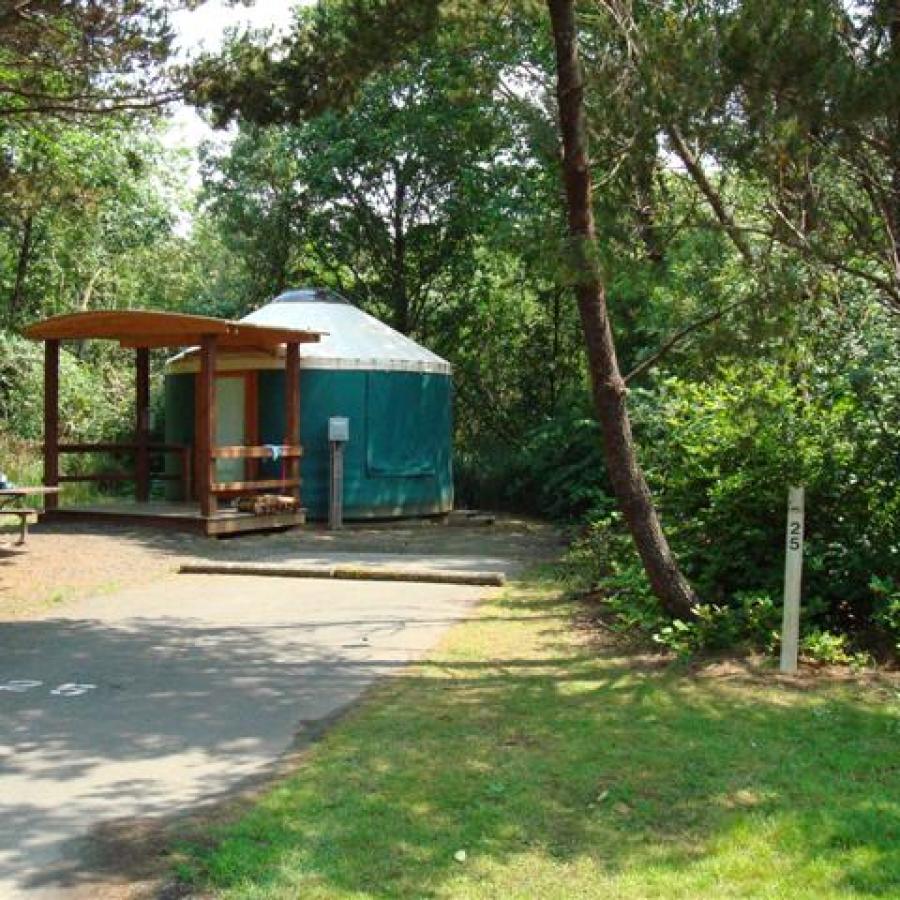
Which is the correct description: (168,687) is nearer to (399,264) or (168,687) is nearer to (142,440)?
(142,440)

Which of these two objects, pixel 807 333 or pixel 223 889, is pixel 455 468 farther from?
pixel 223 889

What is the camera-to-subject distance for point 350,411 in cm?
1475

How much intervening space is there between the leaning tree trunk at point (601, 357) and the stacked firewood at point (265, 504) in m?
7.02

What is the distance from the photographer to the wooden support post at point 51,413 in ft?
45.8

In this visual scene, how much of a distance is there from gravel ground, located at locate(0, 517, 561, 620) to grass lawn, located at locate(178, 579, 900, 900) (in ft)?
13.4

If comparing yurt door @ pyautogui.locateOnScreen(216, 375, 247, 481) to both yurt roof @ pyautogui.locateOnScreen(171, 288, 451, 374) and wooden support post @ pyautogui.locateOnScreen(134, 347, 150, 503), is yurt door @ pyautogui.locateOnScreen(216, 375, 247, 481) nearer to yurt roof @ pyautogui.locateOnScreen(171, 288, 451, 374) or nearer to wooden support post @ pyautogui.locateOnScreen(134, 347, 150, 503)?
yurt roof @ pyautogui.locateOnScreen(171, 288, 451, 374)

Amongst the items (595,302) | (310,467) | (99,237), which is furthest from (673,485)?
(99,237)

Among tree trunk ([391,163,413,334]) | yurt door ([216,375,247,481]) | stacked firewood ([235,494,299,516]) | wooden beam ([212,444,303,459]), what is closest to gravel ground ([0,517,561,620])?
stacked firewood ([235,494,299,516])

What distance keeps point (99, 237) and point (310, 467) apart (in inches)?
545

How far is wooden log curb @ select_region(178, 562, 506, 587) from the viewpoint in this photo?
30.3 ft

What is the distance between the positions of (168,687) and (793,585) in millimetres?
3246

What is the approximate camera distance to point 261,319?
15602 millimetres

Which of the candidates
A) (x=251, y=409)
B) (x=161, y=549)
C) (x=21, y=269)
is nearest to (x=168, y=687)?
(x=161, y=549)

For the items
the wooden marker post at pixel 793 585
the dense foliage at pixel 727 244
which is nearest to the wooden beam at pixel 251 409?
the dense foliage at pixel 727 244
